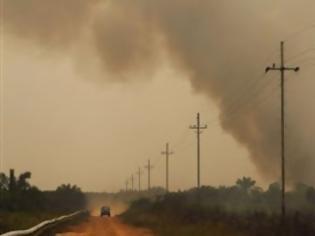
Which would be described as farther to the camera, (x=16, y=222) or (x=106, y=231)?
(x=106, y=231)

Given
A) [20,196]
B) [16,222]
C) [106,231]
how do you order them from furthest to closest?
[20,196], [106,231], [16,222]

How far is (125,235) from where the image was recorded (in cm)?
4566

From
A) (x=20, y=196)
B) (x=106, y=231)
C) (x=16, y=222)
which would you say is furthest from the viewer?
(x=20, y=196)

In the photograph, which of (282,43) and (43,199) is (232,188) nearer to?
(43,199)

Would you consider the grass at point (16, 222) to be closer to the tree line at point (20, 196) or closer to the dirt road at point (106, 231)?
the dirt road at point (106, 231)

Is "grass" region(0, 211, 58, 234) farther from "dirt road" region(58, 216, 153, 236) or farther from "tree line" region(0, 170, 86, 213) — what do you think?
"tree line" region(0, 170, 86, 213)

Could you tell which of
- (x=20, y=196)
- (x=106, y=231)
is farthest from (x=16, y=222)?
(x=20, y=196)

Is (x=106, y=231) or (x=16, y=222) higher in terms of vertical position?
(x=16, y=222)

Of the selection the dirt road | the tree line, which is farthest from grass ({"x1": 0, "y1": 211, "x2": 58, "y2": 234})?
the tree line

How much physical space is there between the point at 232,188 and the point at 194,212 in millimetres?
92914

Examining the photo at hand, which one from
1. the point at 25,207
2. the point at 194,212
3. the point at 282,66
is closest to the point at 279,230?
the point at 282,66

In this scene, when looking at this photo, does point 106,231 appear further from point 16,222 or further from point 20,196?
point 20,196

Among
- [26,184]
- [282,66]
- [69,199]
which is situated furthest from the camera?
[69,199]

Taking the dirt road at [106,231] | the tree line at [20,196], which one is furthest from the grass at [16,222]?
the tree line at [20,196]
